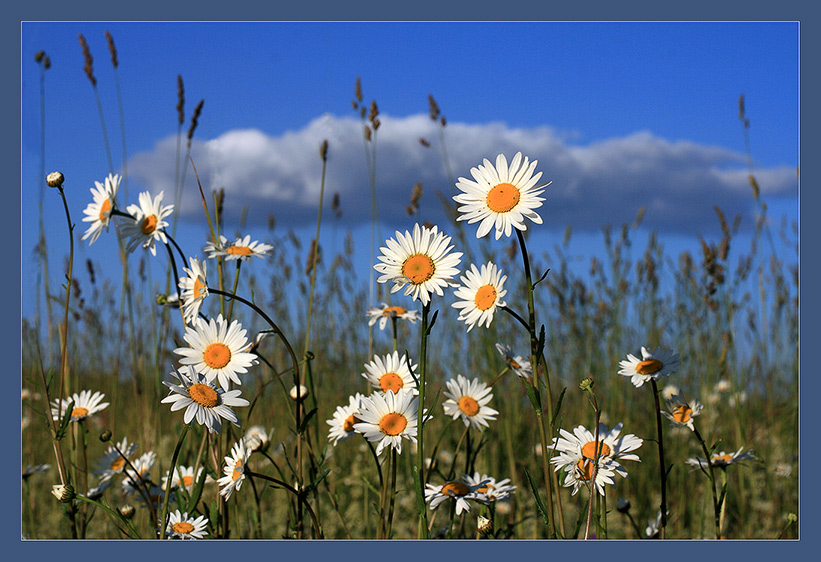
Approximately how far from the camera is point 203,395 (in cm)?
97

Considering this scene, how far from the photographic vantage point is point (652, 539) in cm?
124

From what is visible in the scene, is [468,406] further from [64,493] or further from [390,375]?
[64,493]

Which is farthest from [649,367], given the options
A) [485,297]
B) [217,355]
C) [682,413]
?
[217,355]

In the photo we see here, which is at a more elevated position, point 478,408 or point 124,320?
point 124,320

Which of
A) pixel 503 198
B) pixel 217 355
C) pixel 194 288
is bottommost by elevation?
pixel 217 355

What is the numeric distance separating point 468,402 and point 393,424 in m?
0.25

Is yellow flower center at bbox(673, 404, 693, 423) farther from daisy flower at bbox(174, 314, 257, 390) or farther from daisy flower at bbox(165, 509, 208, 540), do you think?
daisy flower at bbox(165, 509, 208, 540)

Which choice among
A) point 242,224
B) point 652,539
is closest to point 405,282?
point 652,539

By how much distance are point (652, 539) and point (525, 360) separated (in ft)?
1.42

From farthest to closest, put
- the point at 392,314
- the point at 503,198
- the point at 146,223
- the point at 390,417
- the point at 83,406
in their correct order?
the point at 83,406 < the point at 392,314 < the point at 146,223 < the point at 390,417 < the point at 503,198

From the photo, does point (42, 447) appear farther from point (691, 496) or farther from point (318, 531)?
point (691, 496)

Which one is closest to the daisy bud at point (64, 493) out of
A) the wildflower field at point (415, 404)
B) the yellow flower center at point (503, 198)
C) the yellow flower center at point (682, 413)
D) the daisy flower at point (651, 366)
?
the wildflower field at point (415, 404)

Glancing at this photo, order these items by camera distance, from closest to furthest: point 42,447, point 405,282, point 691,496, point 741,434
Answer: point 405,282
point 741,434
point 691,496
point 42,447

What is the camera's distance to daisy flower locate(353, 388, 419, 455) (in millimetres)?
1017
